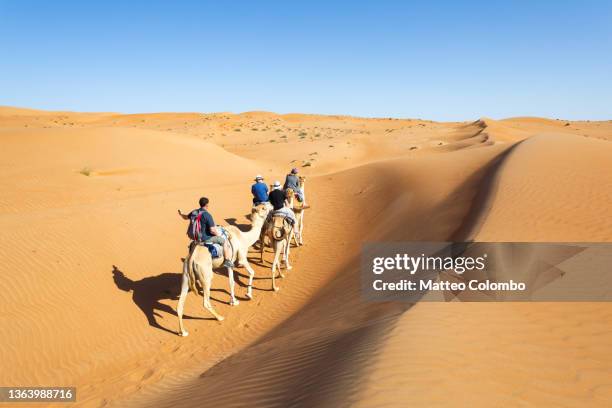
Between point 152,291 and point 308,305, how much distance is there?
4261 millimetres

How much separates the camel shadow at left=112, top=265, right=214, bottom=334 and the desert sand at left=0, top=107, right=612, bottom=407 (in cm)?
5

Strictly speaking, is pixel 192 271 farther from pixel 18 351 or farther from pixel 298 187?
pixel 298 187

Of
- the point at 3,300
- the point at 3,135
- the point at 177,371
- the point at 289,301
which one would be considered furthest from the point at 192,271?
the point at 3,135

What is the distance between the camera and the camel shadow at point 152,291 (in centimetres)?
942

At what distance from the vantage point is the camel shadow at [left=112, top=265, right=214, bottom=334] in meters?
9.42

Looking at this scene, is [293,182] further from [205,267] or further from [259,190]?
[205,267]

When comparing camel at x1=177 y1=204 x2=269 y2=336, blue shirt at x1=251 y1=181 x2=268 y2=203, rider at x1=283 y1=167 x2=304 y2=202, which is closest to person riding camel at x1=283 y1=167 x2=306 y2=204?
rider at x1=283 y1=167 x2=304 y2=202

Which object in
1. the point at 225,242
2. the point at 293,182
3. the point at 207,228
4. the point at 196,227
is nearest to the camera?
the point at 196,227

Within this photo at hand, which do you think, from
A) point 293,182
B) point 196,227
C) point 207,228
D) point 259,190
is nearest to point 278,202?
point 259,190

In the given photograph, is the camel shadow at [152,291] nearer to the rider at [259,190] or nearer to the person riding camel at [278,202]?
the person riding camel at [278,202]

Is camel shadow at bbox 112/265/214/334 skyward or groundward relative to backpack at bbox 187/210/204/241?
groundward

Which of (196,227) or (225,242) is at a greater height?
(196,227)

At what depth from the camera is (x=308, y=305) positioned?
9648 millimetres

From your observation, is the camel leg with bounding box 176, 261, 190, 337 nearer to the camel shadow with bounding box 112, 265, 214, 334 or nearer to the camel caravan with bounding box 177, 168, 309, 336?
the camel caravan with bounding box 177, 168, 309, 336
